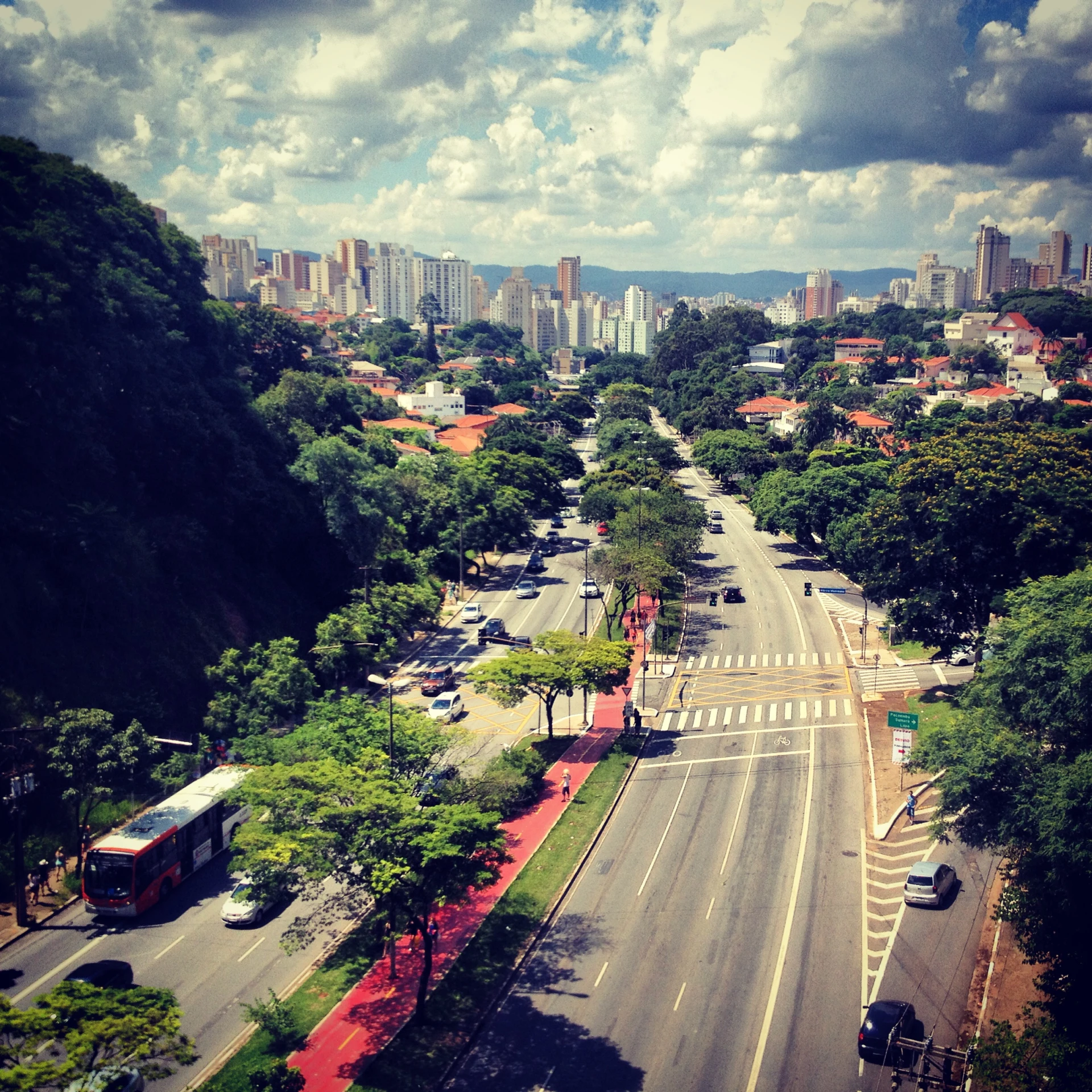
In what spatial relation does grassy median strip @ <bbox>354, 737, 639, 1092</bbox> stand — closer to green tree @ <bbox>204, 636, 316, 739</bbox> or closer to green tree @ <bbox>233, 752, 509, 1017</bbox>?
green tree @ <bbox>233, 752, 509, 1017</bbox>

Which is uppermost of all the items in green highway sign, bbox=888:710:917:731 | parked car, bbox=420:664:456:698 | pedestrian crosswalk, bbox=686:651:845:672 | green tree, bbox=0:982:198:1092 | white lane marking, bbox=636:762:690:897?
green tree, bbox=0:982:198:1092

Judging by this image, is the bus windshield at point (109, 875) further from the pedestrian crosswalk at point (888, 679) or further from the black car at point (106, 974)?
the pedestrian crosswalk at point (888, 679)

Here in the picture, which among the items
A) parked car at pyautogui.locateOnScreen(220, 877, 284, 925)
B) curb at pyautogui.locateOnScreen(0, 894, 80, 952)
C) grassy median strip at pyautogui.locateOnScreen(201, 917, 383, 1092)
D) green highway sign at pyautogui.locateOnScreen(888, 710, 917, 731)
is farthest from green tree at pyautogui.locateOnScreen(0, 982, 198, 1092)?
green highway sign at pyautogui.locateOnScreen(888, 710, 917, 731)

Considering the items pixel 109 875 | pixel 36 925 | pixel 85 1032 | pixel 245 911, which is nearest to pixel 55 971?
pixel 36 925

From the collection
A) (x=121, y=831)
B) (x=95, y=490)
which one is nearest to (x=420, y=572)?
(x=95, y=490)

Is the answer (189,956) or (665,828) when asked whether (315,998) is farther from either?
(665,828)

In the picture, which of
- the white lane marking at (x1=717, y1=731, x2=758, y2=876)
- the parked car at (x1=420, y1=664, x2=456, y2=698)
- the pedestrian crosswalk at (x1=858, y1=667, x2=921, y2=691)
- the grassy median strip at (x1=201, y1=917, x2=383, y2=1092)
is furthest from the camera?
the pedestrian crosswalk at (x1=858, y1=667, x2=921, y2=691)

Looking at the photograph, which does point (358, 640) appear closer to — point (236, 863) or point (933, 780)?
point (236, 863)
